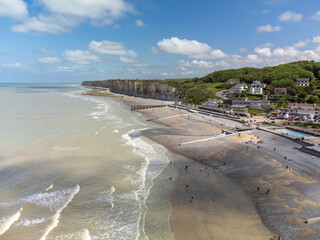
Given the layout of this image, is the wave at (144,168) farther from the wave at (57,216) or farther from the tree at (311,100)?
the tree at (311,100)

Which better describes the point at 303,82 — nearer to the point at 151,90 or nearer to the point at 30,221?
the point at 151,90

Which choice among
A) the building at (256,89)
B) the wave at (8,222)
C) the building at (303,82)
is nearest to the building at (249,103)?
the building at (256,89)

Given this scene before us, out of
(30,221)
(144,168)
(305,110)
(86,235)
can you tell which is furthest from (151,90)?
(86,235)

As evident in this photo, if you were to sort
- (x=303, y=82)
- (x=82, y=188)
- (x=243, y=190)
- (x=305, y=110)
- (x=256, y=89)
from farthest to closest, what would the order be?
(x=303, y=82)
(x=256, y=89)
(x=305, y=110)
(x=82, y=188)
(x=243, y=190)

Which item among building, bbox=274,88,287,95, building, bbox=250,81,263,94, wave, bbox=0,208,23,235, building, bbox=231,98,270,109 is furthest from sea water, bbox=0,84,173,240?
building, bbox=274,88,287,95

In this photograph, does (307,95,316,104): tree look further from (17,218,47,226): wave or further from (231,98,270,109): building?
(17,218,47,226): wave

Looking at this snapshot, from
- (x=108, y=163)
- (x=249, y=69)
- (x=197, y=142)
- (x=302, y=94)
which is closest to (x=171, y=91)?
(x=249, y=69)
